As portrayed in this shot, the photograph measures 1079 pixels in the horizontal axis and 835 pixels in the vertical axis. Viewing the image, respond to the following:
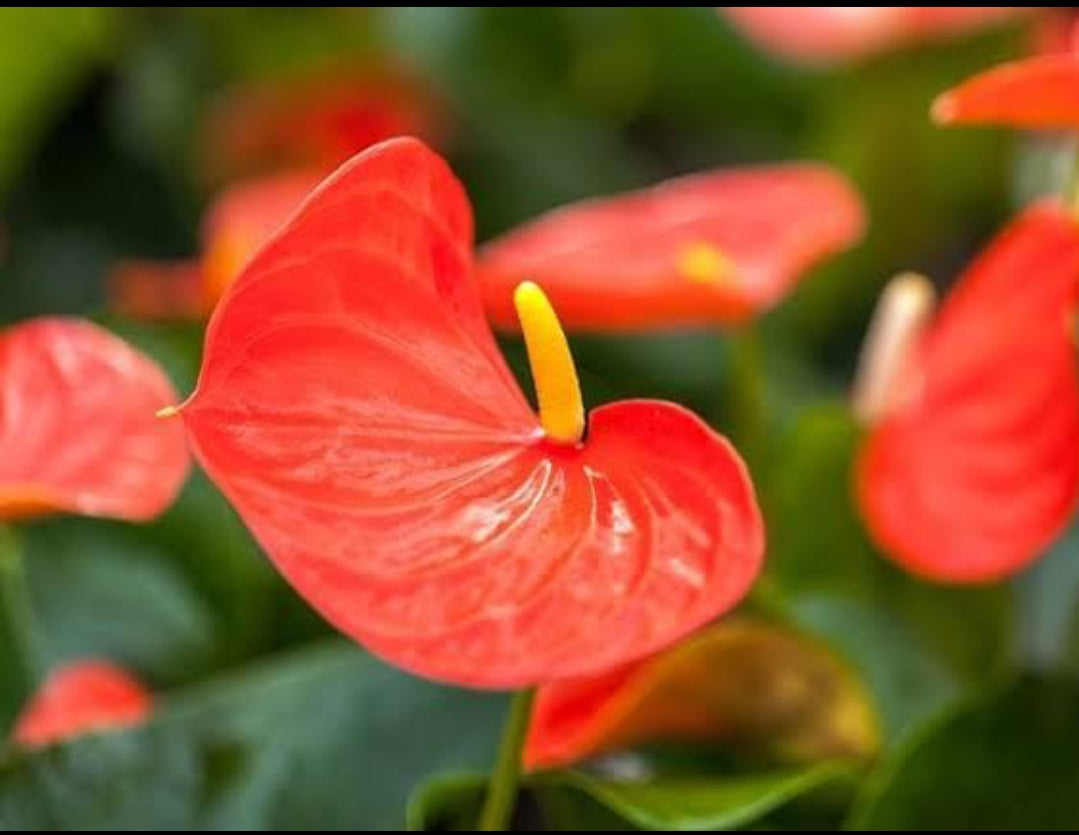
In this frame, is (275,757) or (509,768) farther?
(275,757)

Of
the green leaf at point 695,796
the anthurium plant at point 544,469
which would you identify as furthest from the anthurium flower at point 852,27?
the green leaf at point 695,796

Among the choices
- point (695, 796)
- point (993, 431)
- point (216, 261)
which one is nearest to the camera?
point (695, 796)

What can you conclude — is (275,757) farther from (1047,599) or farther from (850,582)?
(1047,599)

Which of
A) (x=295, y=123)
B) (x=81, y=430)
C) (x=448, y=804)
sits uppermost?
(x=81, y=430)

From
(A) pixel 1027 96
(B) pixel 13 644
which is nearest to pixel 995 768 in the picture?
(A) pixel 1027 96

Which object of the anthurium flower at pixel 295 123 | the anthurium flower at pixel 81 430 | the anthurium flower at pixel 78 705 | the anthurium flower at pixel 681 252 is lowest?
the anthurium flower at pixel 295 123

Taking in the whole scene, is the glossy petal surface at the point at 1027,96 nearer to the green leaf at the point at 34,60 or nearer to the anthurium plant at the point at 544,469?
the anthurium plant at the point at 544,469

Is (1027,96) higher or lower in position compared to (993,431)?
higher

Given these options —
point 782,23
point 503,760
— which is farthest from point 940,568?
point 782,23
